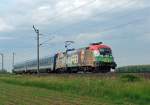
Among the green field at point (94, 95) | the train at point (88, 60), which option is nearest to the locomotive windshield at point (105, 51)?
the train at point (88, 60)

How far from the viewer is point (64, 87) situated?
106ft

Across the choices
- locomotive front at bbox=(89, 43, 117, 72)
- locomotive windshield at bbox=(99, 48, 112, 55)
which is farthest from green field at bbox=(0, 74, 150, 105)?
locomotive windshield at bbox=(99, 48, 112, 55)

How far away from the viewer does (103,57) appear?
51688 mm

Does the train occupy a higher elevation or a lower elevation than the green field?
higher

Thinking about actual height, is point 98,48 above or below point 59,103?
above

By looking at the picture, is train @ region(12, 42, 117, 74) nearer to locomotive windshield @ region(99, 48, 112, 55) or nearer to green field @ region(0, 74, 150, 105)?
locomotive windshield @ region(99, 48, 112, 55)

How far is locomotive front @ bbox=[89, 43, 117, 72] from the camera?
5100 centimetres

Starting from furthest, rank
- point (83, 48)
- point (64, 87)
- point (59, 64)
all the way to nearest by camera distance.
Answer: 1. point (59, 64)
2. point (83, 48)
3. point (64, 87)

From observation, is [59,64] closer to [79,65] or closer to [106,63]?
[79,65]

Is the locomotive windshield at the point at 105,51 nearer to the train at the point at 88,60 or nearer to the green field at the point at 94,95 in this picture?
the train at the point at 88,60

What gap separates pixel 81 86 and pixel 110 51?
2338cm

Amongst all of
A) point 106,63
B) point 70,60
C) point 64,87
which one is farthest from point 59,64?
point 64,87

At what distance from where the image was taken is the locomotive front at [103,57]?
51.0 meters

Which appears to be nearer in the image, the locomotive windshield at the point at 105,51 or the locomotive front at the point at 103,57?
the locomotive front at the point at 103,57
